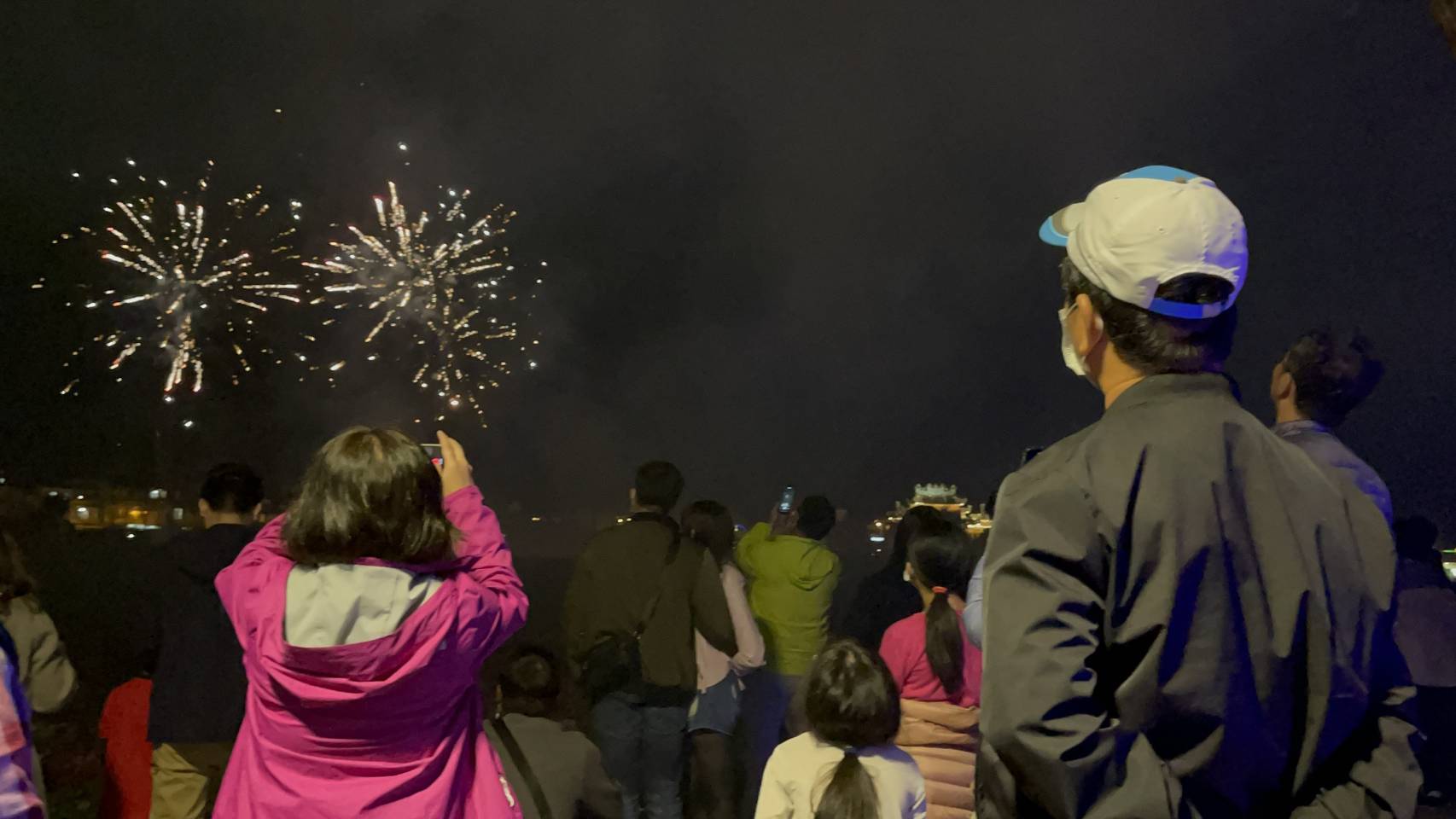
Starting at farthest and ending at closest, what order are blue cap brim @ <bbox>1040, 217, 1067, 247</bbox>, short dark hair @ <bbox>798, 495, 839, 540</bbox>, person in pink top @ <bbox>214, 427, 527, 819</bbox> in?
short dark hair @ <bbox>798, 495, 839, 540</bbox>
person in pink top @ <bbox>214, 427, 527, 819</bbox>
blue cap brim @ <bbox>1040, 217, 1067, 247</bbox>

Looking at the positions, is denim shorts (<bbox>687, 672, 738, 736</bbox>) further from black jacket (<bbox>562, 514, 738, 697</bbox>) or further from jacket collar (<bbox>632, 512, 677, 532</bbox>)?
jacket collar (<bbox>632, 512, 677, 532</bbox>)

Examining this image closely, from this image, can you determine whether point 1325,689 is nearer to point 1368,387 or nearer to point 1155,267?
point 1155,267

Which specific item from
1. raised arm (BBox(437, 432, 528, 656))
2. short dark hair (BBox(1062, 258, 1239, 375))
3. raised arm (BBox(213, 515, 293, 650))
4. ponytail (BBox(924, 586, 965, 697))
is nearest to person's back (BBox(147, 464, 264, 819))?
raised arm (BBox(213, 515, 293, 650))

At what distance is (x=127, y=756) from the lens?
5250 millimetres

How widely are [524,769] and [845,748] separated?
118 cm

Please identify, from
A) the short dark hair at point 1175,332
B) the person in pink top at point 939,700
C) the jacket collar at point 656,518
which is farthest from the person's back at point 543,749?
the short dark hair at point 1175,332

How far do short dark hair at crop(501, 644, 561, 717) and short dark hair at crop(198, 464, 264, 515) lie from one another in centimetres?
201

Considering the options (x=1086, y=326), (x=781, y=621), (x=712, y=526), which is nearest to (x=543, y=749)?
(x=1086, y=326)

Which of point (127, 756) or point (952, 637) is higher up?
point (952, 637)

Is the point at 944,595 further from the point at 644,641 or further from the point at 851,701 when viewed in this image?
the point at 644,641

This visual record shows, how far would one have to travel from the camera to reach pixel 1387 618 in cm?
189

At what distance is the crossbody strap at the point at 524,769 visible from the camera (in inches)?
143

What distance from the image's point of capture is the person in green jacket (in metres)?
7.15

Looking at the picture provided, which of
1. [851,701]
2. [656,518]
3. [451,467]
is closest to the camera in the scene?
[451,467]
